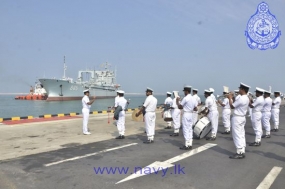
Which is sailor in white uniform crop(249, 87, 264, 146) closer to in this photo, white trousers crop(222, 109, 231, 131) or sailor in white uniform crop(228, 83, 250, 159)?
sailor in white uniform crop(228, 83, 250, 159)

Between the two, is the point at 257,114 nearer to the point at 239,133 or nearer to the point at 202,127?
the point at 202,127

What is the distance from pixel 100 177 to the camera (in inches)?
191

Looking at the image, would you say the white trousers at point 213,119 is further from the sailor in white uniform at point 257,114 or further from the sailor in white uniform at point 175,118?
the sailor in white uniform at point 257,114

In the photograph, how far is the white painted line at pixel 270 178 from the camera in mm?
4402

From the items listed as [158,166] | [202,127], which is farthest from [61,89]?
[158,166]

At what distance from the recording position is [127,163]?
19.2 feet

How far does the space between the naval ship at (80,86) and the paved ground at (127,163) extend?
2912 inches

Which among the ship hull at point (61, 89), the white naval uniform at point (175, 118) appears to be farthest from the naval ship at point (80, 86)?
the white naval uniform at point (175, 118)

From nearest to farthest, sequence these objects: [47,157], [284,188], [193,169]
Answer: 1. [284,188]
2. [193,169]
3. [47,157]

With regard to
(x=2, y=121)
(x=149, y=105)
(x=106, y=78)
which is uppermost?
(x=106, y=78)

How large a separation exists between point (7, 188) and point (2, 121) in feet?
38.7

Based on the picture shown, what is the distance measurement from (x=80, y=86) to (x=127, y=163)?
82310 millimetres

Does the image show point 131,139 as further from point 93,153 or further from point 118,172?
point 118,172

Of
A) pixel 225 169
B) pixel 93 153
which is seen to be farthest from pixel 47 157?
pixel 225 169
